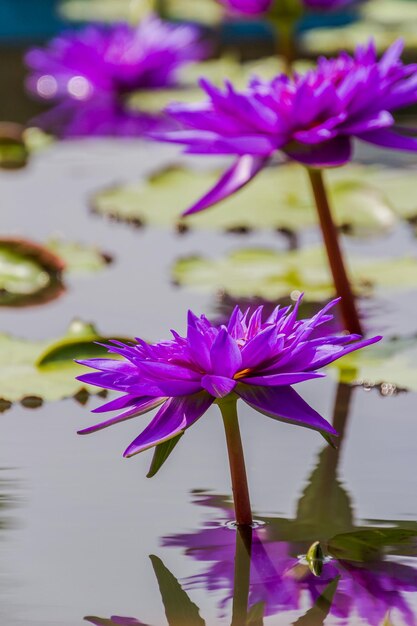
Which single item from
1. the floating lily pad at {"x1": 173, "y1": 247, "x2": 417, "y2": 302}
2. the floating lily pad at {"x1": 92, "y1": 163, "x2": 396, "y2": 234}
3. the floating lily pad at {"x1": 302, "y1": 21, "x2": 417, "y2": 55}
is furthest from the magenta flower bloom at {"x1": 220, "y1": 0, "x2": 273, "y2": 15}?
the floating lily pad at {"x1": 302, "y1": 21, "x2": 417, "y2": 55}

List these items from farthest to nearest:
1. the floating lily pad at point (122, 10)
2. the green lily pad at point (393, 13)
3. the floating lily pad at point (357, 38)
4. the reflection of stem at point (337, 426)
Result: the floating lily pad at point (122, 10) < the green lily pad at point (393, 13) < the floating lily pad at point (357, 38) < the reflection of stem at point (337, 426)

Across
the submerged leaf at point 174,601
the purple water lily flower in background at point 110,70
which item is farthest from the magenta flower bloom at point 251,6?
the submerged leaf at point 174,601

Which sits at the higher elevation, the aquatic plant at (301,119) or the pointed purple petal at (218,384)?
the aquatic plant at (301,119)

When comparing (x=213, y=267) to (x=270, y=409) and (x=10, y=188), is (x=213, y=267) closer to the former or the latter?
(x=10, y=188)

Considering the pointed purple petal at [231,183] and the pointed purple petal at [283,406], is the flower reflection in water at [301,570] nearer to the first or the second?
the pointed purple petal at [283,406]

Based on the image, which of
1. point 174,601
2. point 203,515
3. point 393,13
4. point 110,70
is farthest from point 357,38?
point 174,601

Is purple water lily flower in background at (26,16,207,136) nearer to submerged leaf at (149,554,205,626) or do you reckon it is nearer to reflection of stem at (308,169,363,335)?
reflection of stem at (308,169,363,335)

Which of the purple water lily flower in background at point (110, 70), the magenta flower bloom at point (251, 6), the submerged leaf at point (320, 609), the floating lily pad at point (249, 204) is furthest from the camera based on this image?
the purple water lily flower in background at point (110, 70)

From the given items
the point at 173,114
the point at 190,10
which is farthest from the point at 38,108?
the point at 173,114

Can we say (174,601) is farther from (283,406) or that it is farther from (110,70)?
(110,70)
